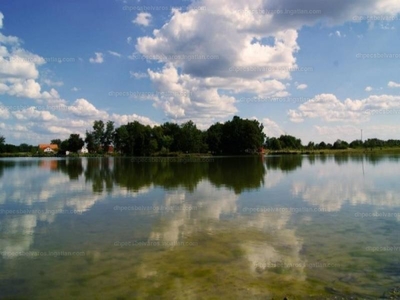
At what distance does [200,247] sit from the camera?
11016 millimetres

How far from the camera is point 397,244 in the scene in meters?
11.1

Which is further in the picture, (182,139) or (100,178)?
(182,139)

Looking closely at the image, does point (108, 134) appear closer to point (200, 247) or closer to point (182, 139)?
point (182, 139)

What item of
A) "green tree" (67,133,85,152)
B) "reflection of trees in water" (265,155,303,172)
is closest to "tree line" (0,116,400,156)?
"green tree" (67,133,85,152)

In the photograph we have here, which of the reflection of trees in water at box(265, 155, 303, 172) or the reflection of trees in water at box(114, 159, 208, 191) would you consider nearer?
the reflection of trees in water at box(114, 159, 208, 191)

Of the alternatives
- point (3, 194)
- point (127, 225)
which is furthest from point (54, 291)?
point (3, 194)

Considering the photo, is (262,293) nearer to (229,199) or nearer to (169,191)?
(229,199)

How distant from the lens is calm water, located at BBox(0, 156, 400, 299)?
7.80 meters

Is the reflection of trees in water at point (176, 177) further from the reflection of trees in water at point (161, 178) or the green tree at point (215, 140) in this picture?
the green tree at point (215, 140)

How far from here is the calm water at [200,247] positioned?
7.80 meters

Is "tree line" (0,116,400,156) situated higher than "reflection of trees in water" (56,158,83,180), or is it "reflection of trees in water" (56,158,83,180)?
"tree line" (0,116,400,156)

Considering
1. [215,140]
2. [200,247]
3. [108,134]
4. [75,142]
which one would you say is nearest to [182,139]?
[215,140]

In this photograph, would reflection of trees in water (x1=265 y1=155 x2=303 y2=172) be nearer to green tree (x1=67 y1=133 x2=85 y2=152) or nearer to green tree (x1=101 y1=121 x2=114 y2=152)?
green tree (x1=101 y1=121 x2=114 y2=152)

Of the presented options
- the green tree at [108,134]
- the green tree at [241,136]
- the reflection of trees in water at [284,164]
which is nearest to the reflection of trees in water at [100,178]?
the reflection of trees in water at [284,164]
